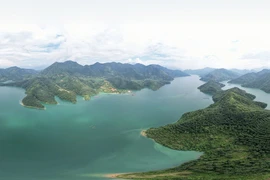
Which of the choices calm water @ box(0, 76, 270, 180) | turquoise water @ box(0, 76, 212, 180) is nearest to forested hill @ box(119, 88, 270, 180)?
turquoise water @ box(0, 76, 212, 180)

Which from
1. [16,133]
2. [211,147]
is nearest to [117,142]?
[211,147]

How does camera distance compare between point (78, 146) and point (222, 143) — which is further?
point (78, 146)

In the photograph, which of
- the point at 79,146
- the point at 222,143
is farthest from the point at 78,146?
the point at 222,143

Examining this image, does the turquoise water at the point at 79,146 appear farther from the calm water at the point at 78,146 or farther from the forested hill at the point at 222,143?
the forested hill at the point at 222,143

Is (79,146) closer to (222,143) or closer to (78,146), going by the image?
(78,146)

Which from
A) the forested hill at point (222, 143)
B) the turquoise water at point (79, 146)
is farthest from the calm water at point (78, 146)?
the forested hill at point (222, 143)

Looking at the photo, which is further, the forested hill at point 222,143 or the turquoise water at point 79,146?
the turquoise water at point 79,146

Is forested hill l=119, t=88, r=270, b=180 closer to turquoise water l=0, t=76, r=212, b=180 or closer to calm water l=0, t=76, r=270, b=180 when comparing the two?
turquoise water l=0, t=76, r=212, b=180

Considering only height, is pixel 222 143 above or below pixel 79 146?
below
